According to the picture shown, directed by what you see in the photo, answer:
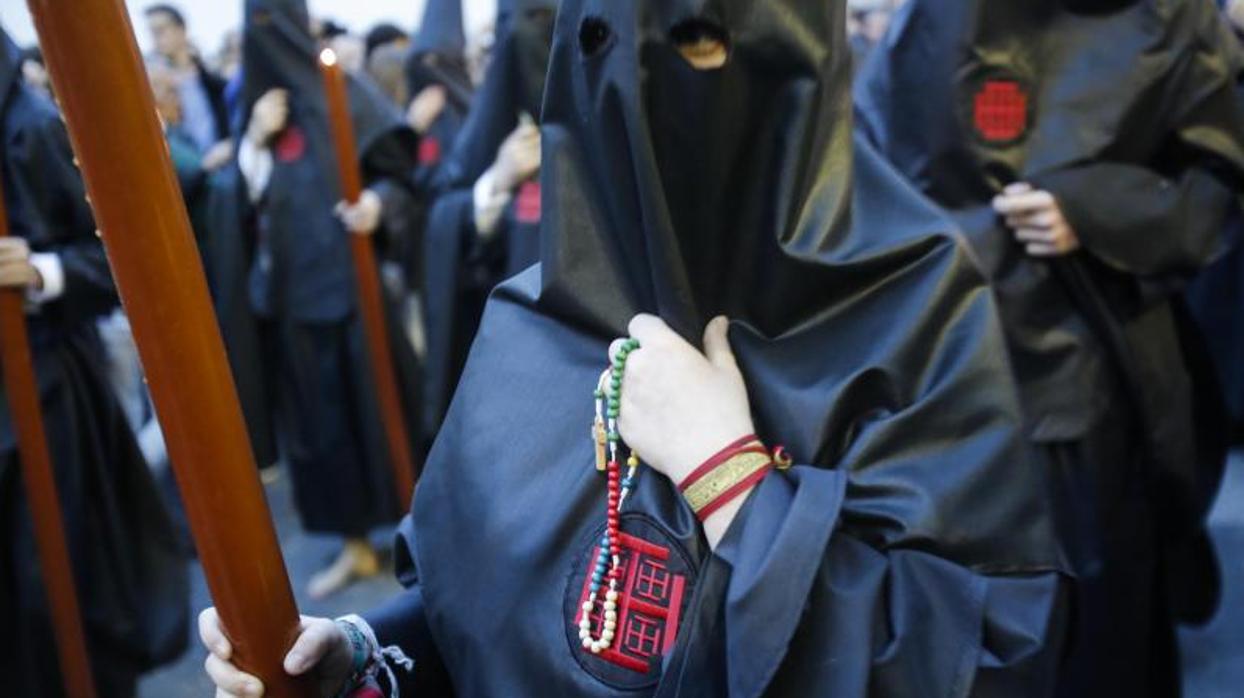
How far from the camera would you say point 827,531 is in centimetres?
113

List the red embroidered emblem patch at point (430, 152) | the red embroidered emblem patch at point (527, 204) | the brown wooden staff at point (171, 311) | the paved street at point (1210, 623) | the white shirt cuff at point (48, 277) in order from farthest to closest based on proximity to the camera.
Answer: the red embroidered emblem patch at point (430, 152) → the red embroidered emblem patch at point (527, 204) → the paved street at point (1210, 623) → the white shirt cuff at point (48, 277) → the brown wooden staff at point (171, 311)

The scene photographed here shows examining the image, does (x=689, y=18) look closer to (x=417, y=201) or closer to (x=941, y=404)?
(x=941, y=404)

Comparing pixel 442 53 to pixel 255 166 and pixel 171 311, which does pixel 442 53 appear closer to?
pixel 255 166

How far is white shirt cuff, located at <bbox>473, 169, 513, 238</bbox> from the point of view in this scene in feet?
13.0

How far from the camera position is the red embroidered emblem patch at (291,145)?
13.9 ft

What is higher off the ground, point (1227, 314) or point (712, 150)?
point (712, 150)

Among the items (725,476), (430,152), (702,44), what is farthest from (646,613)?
(430,152)

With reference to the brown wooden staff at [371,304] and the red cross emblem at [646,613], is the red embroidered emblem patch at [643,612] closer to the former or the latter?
the red cross emblem at [646,613]

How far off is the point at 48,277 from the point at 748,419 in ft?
7.18

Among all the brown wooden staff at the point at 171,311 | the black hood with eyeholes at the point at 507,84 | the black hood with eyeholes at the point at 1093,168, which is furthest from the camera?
the black hood with eyeholes at the point at 507,84

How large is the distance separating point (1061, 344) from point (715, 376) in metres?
1.44

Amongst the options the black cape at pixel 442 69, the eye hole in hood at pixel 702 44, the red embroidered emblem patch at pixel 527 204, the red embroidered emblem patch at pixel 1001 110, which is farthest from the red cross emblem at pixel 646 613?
the black cape at pixel 442 69

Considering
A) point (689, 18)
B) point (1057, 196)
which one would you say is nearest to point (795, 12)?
point (689, 18)

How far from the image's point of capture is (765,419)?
4.25 feet
